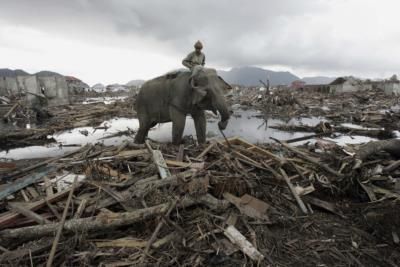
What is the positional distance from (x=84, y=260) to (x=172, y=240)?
43.6 inches

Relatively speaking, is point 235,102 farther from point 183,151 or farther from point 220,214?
point 220,214

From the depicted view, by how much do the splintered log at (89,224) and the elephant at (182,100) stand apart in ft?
11.1

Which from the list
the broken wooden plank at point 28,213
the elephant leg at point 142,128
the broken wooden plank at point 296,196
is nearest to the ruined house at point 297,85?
the elephant leg at point 142,128

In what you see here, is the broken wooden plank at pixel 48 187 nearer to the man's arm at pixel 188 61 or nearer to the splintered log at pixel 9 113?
the man's arm at pixel 188 61

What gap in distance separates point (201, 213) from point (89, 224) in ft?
5.21

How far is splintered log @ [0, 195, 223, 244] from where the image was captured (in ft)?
12.2

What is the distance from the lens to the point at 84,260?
134 inches

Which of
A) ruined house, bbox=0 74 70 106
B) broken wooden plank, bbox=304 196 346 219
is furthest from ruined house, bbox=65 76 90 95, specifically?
broken wooden plank, bbox=304 196 346 219

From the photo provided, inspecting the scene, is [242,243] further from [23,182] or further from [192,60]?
[192,60]

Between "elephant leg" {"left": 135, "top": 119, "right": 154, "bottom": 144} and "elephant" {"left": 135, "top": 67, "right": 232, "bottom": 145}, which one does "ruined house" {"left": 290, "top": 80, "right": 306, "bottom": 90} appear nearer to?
"elephant leg" {"left": 135, "top": 119, "right": 154, "bottom": 144}

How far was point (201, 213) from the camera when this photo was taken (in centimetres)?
419

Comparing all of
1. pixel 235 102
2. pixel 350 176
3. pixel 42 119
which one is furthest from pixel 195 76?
pixel 235 102

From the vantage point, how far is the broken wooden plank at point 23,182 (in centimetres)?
468

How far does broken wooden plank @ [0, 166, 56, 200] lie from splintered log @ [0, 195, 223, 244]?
1.16 meters
